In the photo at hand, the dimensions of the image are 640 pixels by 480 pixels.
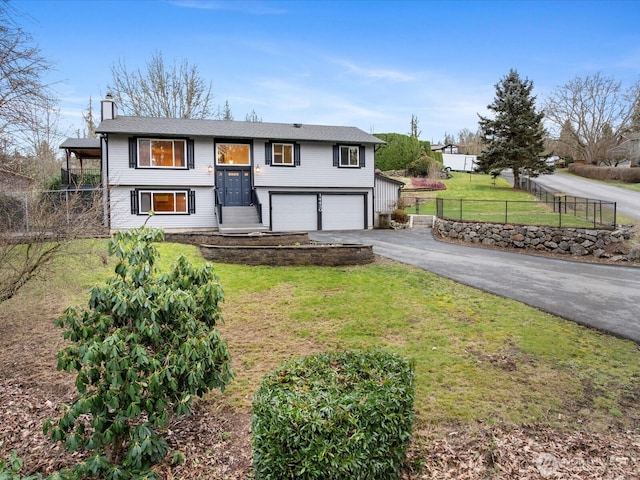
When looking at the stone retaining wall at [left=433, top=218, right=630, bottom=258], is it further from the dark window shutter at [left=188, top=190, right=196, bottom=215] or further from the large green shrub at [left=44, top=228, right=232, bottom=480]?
the large green shrub at [left=44, top=228, right=232, bottom=480]

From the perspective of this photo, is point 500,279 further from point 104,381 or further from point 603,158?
point 603,158

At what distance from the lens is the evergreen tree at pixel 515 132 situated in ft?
93.5

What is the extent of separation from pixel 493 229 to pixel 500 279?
22.3 ft

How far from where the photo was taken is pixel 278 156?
21.1m

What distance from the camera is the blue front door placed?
20391 millimetres

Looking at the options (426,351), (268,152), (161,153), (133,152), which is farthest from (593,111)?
(426,351)

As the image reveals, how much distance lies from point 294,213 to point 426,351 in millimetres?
16202

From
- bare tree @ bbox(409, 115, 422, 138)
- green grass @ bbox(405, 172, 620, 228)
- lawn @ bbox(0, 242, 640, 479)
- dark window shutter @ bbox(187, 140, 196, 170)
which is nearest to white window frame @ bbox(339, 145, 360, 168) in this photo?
green grass @ bbox(405, 172, 620, 228)

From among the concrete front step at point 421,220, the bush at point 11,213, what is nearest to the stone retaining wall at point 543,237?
the concrete front step at point 421,220

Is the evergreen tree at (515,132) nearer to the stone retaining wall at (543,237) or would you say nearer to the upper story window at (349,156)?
the upper story window at (349,156)

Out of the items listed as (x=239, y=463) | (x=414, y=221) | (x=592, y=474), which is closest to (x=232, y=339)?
(x=239, y=463)

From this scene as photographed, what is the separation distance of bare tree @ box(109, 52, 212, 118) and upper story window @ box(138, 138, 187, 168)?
12336 millimetres

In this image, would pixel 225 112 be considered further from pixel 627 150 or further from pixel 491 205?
pixel 627 150

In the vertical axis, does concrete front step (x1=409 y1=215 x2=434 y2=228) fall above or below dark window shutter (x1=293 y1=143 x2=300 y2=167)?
below
